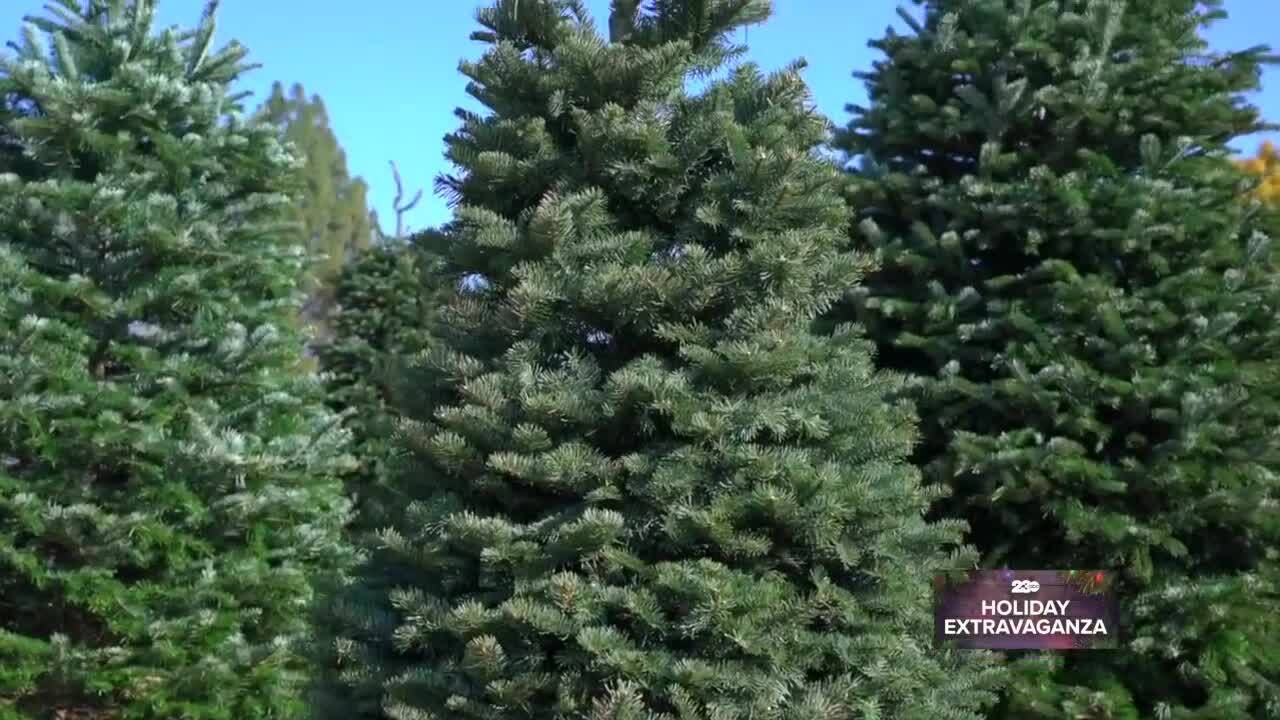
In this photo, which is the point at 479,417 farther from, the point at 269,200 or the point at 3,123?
the point at 3,123

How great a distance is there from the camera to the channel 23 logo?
479 cm

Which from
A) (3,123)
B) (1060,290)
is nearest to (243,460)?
(3,123)

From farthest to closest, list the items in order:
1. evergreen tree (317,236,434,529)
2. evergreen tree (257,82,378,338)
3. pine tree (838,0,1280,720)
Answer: evergreen tree (257,82,378,338), evergreen tree (317,236,434,529), pine tree (838,0,1280,720)

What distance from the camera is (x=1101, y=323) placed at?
5.29 meters

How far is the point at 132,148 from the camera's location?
249 inches

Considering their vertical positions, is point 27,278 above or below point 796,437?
above

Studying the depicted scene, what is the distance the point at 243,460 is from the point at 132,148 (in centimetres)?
172

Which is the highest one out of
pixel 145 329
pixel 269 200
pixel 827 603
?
pixel 269 200

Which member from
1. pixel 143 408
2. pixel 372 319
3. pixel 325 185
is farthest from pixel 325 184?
Answer: pixel 143 408

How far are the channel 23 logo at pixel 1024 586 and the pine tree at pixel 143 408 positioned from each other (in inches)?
126
